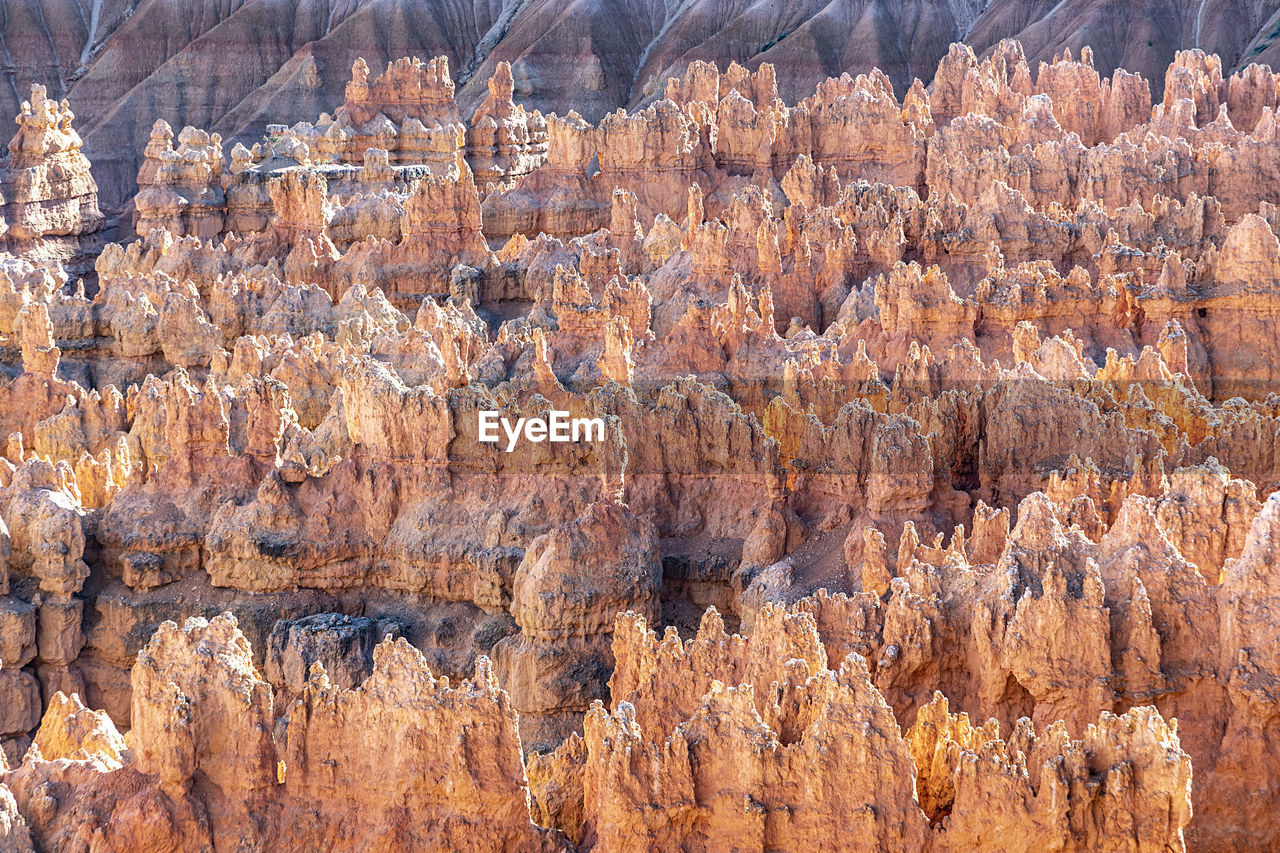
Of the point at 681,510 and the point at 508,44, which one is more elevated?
the point at 508,44

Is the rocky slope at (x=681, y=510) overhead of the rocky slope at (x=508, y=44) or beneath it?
beneath

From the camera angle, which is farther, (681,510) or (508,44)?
(508,44)

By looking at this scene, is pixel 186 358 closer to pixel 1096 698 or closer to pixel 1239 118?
pixel 1096 698

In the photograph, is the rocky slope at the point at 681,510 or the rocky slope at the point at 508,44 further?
the rocky slope at the point at 508,44

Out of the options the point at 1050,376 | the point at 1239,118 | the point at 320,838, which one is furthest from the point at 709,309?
the point at 1239,118
